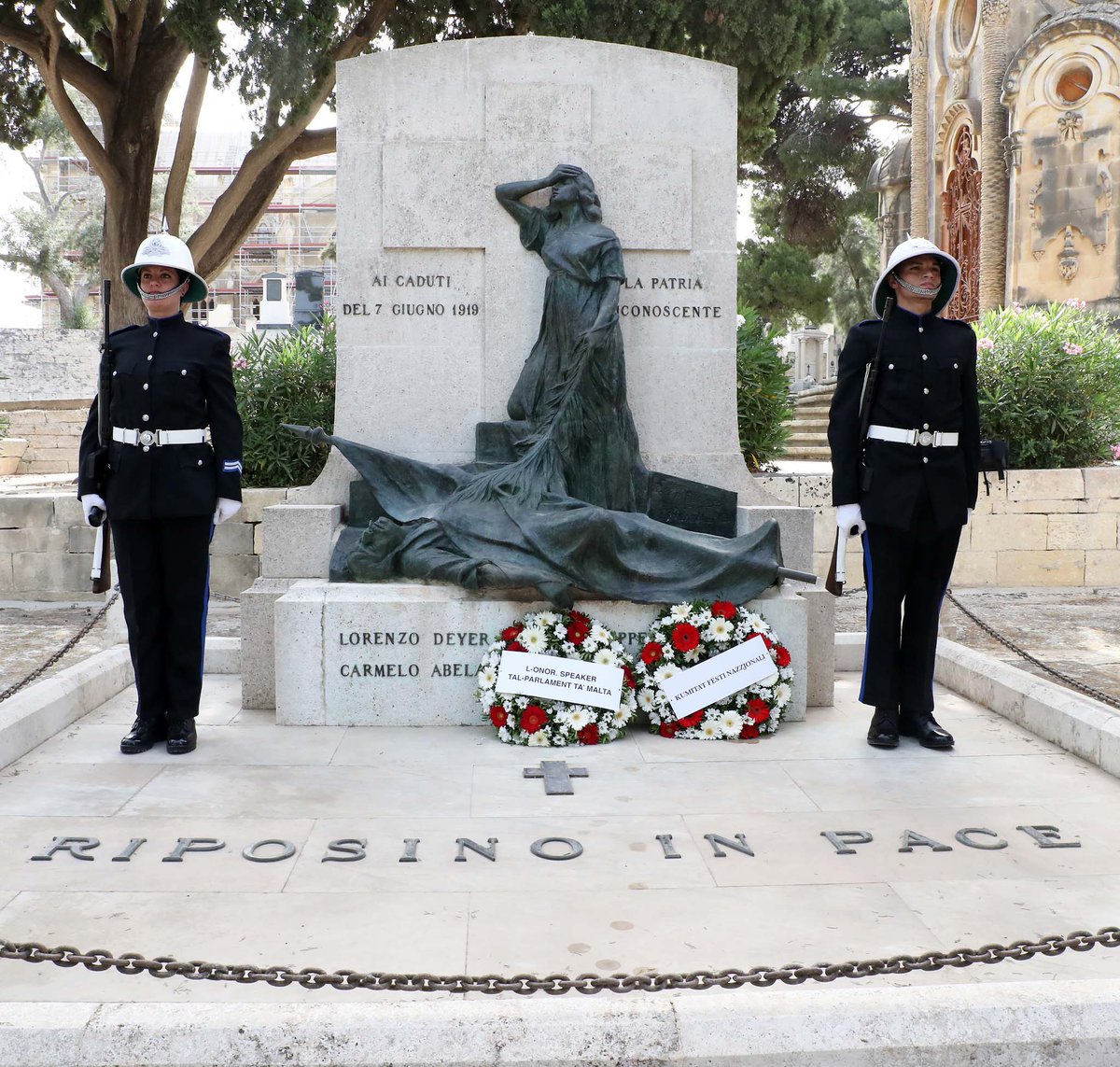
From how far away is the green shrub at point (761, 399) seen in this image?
10062mm

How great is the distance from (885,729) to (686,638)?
2.90 feet

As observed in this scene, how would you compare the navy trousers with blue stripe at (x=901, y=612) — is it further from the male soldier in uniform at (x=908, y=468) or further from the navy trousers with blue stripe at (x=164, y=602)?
the navy trousers with blue stripe at (x=164, y=602)

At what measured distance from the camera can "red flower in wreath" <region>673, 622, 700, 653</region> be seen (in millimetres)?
4914

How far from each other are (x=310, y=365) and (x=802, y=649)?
6.04 m

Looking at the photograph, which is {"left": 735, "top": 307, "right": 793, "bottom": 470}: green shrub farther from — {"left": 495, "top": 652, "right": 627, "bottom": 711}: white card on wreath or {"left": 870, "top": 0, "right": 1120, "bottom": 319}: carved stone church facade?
{"left": 870, "top": 0, "right": 1120, "bottom": 319}: carved stone church facade

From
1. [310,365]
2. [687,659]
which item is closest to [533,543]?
[687,659]

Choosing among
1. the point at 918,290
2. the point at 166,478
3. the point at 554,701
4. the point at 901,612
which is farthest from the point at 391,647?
the point at 918,290

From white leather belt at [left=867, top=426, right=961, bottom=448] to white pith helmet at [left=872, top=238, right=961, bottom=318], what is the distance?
0.49 metres

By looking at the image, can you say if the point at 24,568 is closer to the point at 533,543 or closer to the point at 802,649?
the point at 533,543

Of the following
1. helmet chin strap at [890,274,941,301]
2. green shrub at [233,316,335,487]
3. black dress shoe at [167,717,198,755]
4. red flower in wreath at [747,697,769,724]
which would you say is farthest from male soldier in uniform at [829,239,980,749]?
green shrub at [233,316,335,487]

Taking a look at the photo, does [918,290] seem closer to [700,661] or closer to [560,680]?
[700,661]

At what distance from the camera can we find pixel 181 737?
465 centimetres

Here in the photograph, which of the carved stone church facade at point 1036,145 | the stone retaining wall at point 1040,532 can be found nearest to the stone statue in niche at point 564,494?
the stone retaining wall at point 1040,532

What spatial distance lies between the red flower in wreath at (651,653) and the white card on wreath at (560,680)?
0.50ft
